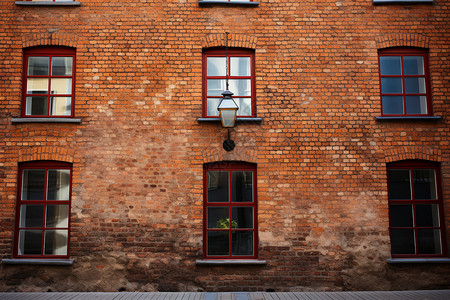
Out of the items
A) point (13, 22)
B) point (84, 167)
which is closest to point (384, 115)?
point (84, 167)

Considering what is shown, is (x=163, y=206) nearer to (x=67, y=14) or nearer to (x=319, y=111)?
(x=319, y=111)

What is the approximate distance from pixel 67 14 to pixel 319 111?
650cm

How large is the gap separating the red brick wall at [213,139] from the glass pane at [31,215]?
242 mm

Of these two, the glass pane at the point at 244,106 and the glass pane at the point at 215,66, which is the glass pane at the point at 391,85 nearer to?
the glass pane at the point at 244,106

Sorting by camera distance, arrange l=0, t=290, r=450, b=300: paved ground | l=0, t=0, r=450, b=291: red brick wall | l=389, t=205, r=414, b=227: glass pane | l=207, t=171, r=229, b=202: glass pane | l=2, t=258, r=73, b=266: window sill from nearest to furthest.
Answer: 1. l=0, t=290, r=450, b=300: paved ground
2. l=2, t=258, r=73, b=266: window sill
3. l=0, t=0, r=450, b=291: red brick wall
4. l=389, t=205, r=414, b=227: glass pane
5. l=207, t=171, r=229, b=202: glass pane

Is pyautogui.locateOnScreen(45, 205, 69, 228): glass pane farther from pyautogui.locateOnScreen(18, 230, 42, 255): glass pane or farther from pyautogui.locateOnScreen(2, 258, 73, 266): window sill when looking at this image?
pyautogui.locateOnScreen(2, 258, 73, 266): window sill

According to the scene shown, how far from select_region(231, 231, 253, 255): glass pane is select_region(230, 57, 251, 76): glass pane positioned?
12.4 ft

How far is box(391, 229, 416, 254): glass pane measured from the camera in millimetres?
7980

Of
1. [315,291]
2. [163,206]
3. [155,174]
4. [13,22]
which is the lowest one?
[315,291]

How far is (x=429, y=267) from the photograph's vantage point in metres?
7.73

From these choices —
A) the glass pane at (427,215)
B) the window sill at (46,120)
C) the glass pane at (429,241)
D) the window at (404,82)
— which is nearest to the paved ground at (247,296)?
the glass pane at (429,241)

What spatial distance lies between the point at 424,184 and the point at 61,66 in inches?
358

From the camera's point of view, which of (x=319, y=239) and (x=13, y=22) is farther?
(x=13, y=22)

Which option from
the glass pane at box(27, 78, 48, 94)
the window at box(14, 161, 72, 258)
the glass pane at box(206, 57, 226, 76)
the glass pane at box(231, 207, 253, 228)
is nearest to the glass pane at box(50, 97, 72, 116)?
the glass pane at box(27, 78, 48, 94)
